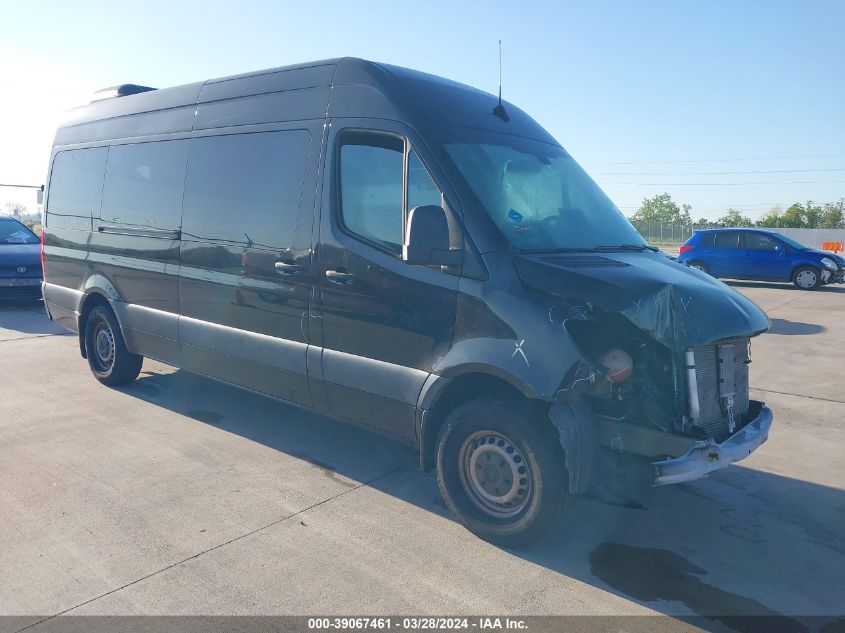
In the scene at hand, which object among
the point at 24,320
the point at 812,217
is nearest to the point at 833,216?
the point at 812,217

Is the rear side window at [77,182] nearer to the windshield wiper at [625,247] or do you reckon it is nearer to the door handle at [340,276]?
the door handle at [340,276]

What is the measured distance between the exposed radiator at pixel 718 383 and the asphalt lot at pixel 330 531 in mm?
736

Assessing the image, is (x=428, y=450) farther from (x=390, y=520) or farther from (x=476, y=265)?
(x=476, y=265)

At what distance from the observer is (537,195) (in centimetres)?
452

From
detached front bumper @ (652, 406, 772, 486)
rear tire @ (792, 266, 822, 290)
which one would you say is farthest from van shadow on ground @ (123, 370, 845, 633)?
rear tire @ (792, 266, 822, 290)

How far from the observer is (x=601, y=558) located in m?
3.87

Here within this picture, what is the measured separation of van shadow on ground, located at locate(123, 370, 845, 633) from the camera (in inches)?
137

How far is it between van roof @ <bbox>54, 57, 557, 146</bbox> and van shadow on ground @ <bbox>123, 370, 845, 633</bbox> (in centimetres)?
251

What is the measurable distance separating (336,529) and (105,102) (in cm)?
532

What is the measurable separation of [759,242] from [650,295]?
17649 millimetres

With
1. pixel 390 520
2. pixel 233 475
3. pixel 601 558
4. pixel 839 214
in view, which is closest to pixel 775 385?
pixel 601 558

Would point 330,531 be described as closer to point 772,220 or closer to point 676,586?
point 676,586

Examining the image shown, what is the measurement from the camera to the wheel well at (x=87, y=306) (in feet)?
23.0

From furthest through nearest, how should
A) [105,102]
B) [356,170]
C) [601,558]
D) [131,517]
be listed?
[105,102] → [356,170] → [131,517] → [601,558]
